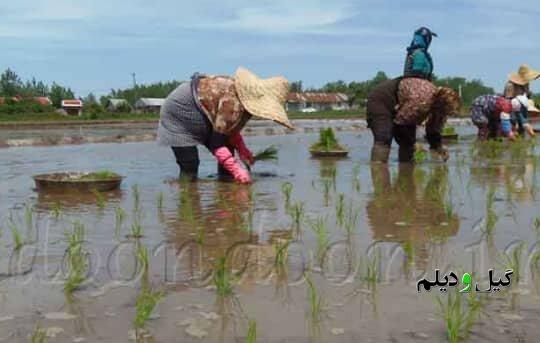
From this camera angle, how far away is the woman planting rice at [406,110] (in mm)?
7570

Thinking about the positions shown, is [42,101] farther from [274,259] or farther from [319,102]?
[274,259]

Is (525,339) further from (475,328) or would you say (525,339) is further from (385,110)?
(385,110)

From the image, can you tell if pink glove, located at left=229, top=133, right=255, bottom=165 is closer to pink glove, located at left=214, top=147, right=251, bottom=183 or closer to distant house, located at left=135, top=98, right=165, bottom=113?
pink glove, located at left=214, top=147, right=251, bottom=183

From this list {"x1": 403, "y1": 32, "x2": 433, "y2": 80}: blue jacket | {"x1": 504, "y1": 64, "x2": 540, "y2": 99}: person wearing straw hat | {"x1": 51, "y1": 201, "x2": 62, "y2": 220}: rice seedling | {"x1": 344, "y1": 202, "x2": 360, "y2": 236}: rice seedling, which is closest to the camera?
{"x1": 344, "y1": 202, "x2": 360, "y2": 236}: rice seedling

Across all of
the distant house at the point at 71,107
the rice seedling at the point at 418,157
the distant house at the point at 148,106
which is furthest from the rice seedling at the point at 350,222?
the distant house at the point at 148,106

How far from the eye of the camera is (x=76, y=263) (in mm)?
2980

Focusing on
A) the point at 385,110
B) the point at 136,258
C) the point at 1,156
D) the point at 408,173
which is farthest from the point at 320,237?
the point at 1,156

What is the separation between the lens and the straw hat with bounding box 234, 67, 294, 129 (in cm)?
594

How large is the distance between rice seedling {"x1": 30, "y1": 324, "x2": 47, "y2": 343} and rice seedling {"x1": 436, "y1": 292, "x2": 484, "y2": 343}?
4.31ft

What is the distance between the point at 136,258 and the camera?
3.24 metres

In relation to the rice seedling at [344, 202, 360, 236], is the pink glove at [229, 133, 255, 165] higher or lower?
higher

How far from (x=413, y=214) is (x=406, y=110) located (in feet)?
11.7

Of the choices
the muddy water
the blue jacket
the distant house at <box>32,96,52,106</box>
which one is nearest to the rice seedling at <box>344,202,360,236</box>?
the muddy water

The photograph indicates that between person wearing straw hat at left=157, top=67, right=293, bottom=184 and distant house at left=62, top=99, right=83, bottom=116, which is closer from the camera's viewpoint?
person wearing straw hat at left=157, top=67, right=293, bottom=184
